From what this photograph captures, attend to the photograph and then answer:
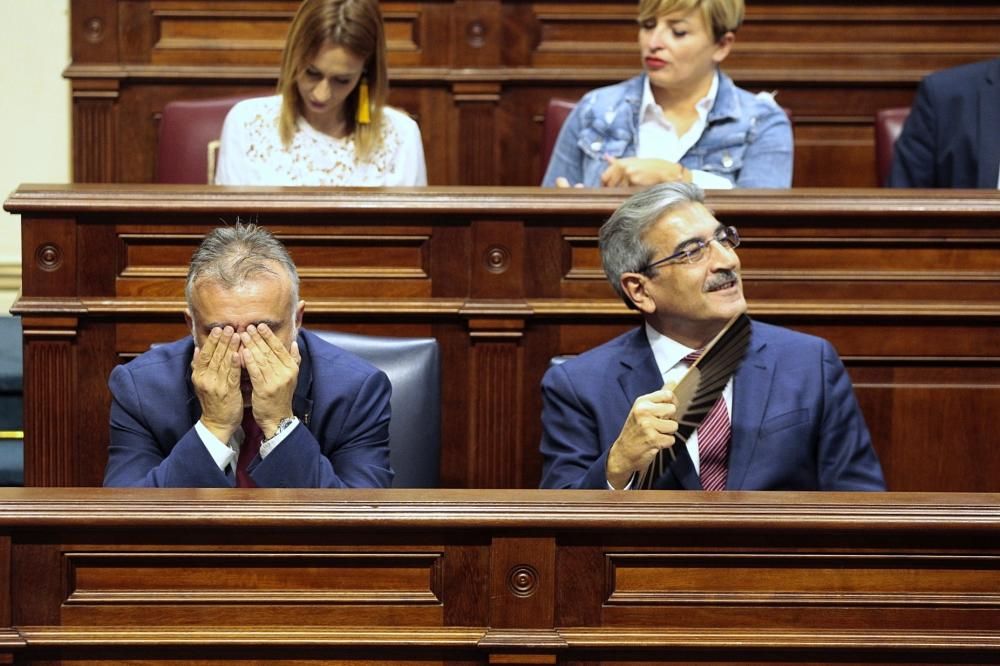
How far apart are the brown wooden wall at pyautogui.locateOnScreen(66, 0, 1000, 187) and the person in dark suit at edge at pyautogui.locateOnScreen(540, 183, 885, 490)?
1.10m

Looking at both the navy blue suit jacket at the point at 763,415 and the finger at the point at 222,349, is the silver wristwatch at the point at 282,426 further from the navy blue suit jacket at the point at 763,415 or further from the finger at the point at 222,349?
the navy blue suit jacket at the point at 763,415

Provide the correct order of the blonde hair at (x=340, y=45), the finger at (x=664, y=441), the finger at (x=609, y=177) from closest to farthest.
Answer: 1. the finger at (x=664, y=441)
2. the finger at (x=609, y=177)
3. the blonde hair at (x=340, y=45)

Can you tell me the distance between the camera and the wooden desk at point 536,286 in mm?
1959

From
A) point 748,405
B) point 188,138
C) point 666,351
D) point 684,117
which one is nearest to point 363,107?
point 188,138

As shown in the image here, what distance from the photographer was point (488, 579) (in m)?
1.23

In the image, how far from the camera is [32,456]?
1.91m

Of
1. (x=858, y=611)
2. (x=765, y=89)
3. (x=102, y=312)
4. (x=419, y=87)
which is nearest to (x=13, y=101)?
(x=419, y=87)

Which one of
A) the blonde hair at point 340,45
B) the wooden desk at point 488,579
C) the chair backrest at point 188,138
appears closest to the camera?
the wooden desk at point 488,579

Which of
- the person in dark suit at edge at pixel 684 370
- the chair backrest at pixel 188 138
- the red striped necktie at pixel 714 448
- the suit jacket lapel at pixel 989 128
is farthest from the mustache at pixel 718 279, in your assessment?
the chair backrest at pixel 188 138

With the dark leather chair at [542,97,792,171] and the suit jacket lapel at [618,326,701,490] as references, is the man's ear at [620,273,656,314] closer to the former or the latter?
the suit jacket lapel at [618,326,701,490]

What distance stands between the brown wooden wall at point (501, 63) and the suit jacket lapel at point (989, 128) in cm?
34

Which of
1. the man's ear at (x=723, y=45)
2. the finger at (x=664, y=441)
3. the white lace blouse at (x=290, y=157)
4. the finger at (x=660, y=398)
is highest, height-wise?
the man's ear at (x=723, y=45)

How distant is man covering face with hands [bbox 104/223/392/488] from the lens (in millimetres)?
1602

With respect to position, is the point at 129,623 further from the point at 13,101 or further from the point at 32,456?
the point at 13,101
